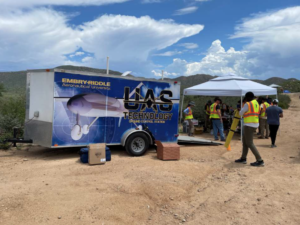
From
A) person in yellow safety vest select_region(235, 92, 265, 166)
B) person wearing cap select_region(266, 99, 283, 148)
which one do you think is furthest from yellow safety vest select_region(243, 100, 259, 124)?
person wearing cap select_region(266, 99, 283, 148)

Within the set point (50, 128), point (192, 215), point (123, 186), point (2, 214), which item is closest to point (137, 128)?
point (50, 128)

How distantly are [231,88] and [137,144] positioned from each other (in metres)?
5.72

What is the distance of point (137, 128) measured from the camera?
27.4ft

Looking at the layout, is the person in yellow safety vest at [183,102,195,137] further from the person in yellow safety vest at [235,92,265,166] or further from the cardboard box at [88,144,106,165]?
the cardboard box at [88,144,106,165]

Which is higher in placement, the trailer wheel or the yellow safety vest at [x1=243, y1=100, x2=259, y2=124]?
the yellow safety vest at [x1=243, y1=100, x2=259, y2=124]

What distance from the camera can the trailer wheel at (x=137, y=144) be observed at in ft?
26.6

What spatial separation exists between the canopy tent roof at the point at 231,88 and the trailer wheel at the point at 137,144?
520 centimetres

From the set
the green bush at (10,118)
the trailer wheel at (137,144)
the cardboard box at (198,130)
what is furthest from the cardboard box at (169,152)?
the cardboard box at (198,130)

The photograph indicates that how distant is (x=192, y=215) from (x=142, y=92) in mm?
4675

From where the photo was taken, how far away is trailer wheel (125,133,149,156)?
8.10m

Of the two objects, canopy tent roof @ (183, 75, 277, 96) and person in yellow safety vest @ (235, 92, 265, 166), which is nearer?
person in yellow safety vest @ (235, 92, 265, 166)

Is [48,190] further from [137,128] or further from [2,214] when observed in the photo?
[137,128]

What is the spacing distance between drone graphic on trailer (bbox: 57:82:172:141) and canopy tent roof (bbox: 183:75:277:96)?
182 inches

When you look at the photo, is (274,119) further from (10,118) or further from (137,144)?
(10,118)
